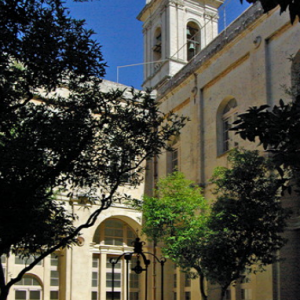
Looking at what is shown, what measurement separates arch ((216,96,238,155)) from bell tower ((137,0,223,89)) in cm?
617

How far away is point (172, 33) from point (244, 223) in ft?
52.9

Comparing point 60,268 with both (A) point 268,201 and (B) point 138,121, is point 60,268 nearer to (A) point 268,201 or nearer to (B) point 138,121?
(A) point 268,201

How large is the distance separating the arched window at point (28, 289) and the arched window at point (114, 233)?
315 centimetres

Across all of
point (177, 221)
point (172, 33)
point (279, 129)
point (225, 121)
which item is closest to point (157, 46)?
point (172, 33)

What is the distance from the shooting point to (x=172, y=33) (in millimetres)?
28859

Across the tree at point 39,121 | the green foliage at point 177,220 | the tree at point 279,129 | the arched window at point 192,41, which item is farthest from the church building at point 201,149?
the tree at point 279,129

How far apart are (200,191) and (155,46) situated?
11.6 metres

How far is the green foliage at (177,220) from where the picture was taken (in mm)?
16922

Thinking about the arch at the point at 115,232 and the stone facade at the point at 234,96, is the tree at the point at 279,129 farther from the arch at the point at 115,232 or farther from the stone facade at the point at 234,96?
the arch at the point at 115,232

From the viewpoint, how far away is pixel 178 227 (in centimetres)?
1834

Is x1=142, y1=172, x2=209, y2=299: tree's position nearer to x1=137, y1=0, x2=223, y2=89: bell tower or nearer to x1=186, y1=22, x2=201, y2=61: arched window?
x1=137, y1=0, x2=223, y2=89: bell tower

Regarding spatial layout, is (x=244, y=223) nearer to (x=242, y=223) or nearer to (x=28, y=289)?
(x=242, y=223)

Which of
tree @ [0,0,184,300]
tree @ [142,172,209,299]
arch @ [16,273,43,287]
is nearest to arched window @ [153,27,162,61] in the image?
tree @ [142,172,209,299]

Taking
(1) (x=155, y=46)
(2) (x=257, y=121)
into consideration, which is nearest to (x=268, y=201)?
(2) (x=257, y=121)
